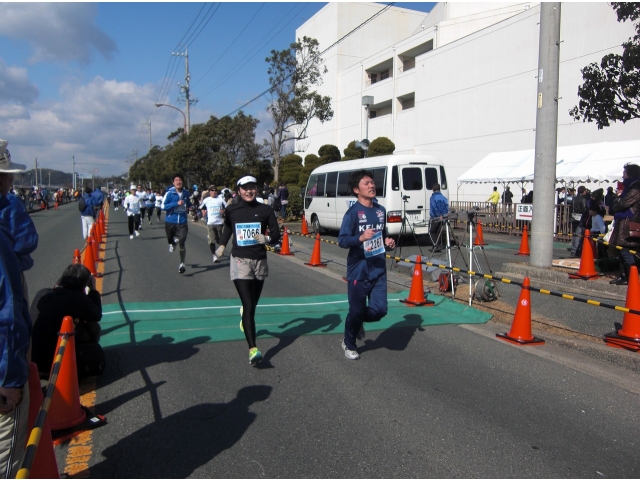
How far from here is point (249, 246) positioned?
5.75 meters

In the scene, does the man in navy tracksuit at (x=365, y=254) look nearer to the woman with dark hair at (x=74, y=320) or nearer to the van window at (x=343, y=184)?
A: the woman with dark hair at (x=74, y=320)

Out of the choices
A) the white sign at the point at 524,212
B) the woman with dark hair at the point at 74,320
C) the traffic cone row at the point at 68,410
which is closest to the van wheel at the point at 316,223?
the white sign at the point at 524,212

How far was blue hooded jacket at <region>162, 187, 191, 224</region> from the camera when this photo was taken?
11.8 metres

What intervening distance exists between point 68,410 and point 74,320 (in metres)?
1.16

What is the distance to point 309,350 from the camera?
6.32 m

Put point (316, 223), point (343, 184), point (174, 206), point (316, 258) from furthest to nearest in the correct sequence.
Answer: point (316, 223)
point (343, 184)
point (316, 258)
point (174, 206)

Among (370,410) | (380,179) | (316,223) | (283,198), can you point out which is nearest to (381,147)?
(283,198)

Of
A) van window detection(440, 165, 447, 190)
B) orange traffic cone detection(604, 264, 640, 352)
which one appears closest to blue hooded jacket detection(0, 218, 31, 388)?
orange traffic cone detection(604, 264, 640, 352)

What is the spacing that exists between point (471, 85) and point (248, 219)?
102 ft

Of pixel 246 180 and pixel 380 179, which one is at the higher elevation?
pixel 380 179

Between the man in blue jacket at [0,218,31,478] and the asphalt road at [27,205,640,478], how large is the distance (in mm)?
1064

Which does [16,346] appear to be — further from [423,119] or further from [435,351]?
[423,119]

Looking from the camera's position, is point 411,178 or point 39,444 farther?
point 411,178

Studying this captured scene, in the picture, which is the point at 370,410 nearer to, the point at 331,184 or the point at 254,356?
the point at 254,356
